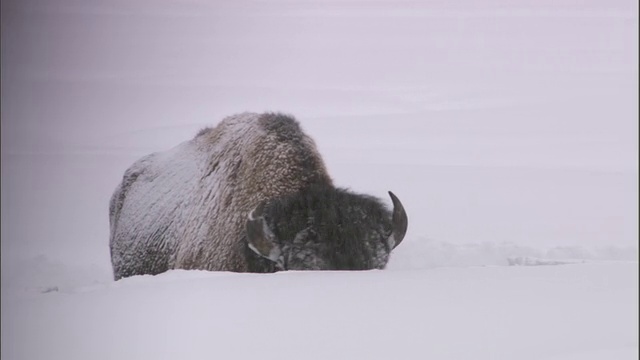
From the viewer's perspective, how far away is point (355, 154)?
188 cm

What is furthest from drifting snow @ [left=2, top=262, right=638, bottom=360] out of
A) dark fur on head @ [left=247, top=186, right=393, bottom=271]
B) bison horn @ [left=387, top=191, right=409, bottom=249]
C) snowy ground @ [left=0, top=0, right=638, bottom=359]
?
bison horn @ [left=387, top=191, right=409, bottom=249]

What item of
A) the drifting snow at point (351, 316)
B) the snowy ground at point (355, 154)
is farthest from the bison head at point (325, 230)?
the drifting snow at point (351, 316)

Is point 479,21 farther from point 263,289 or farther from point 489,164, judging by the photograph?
point 263,289

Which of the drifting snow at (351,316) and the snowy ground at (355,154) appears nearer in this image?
the drifting snow at (351,316)

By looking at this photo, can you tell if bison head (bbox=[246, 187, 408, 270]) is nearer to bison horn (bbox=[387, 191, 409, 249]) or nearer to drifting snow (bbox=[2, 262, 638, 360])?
bison horn (bbox=[387, 191, 409, 249])

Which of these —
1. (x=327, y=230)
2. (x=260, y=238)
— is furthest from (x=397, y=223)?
(x=260, y=238)

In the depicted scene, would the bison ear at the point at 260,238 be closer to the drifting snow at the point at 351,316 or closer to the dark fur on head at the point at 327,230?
the dark fur on head at the point at 327,230

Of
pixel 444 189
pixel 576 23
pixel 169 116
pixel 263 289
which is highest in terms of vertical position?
pixel 576 23

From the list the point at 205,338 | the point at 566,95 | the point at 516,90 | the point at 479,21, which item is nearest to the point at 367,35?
the point at 479,21

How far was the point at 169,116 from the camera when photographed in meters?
1.85

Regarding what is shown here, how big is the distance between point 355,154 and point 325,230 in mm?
318

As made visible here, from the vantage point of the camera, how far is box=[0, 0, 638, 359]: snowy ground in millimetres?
1152

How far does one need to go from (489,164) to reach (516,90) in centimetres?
19

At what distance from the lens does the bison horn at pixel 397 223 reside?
5.76ft
